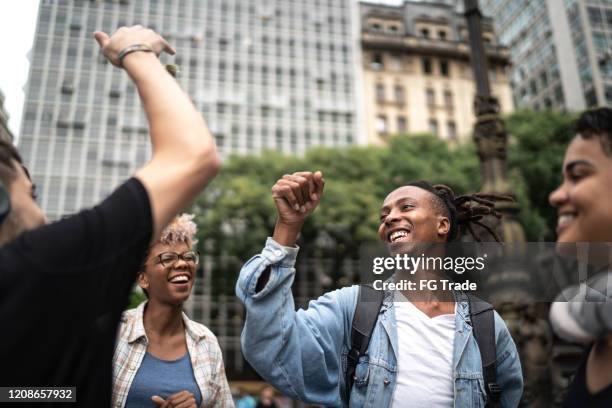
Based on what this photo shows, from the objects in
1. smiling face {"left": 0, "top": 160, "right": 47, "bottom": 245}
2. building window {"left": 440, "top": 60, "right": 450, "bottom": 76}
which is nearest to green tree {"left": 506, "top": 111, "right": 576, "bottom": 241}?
building window {"left": 440, "top": 60, "right": 450, "bottom": 76}

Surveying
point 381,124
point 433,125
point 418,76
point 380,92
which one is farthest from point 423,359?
point 418,76

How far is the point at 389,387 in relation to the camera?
90.9 inches

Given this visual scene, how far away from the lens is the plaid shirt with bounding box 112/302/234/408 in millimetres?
2812

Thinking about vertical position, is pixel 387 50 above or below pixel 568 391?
above

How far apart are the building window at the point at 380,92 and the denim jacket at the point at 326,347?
1464 inches

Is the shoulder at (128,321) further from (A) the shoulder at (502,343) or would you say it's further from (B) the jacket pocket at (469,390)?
(A) the shoulder at (502,343)

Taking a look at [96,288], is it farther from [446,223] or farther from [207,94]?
[207,94]

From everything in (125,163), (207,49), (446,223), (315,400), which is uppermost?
(207,49)

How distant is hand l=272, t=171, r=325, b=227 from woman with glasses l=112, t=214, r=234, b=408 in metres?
1.10

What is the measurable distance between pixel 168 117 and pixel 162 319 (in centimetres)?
192

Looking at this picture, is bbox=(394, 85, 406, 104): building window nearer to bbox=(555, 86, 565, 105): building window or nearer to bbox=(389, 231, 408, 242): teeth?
bbox=(555, 86, 565, 105): building window

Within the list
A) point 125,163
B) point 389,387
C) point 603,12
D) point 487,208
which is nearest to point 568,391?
point 389,387

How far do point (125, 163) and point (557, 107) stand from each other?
27938 mm

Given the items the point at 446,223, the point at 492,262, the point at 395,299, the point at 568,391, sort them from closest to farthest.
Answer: the point at 568,391 → the point at 492,262 → the point at 395,299 → the point at 446,223
